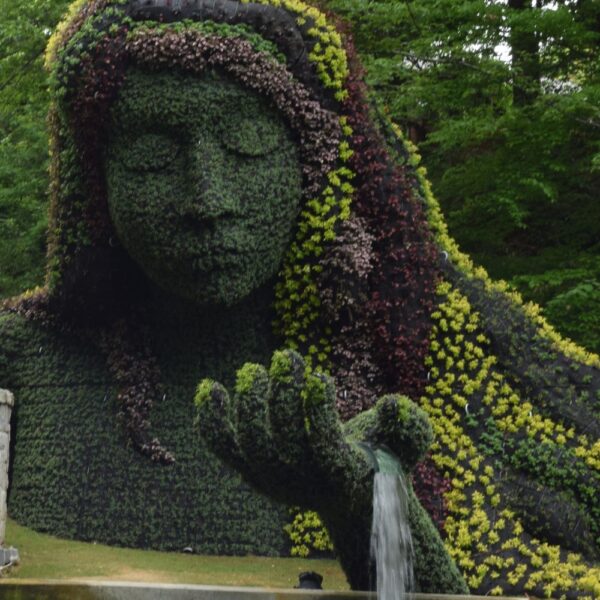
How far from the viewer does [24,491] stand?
358 inches

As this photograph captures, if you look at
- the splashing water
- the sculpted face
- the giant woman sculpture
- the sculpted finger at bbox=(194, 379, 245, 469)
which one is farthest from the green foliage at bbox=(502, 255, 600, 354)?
the sculpted finger at bbox=(194, 379, 245, 469)

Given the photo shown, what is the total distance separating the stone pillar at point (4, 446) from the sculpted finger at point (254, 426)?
347 cm

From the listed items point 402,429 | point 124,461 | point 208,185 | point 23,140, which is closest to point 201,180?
point 208,185

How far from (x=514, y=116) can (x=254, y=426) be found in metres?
6.59

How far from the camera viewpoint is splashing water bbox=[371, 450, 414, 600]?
226 inches

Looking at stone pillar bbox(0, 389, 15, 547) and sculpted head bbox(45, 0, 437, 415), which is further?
stone pillar bbox(0, 389, 15, 547)

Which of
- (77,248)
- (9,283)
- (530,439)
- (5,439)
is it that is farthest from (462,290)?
(9,283)

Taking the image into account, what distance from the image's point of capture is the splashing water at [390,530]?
573cm

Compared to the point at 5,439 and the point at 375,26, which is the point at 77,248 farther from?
the point at 375,26

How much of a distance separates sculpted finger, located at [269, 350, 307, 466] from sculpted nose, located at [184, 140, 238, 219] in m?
2.81

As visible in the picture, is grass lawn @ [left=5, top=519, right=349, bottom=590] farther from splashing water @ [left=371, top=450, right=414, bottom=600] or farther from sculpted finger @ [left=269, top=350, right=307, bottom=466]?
sculpted finger @ [left=269, top=350, right=307, bottom=466]

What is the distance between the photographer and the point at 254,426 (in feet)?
17.5

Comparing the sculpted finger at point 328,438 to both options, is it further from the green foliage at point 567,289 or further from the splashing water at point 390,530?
the green foliage at point 567,289

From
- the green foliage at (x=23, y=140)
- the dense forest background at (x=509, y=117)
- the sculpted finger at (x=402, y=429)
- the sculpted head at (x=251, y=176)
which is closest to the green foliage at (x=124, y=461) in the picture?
the sculpted head at (x=251, y=176)
